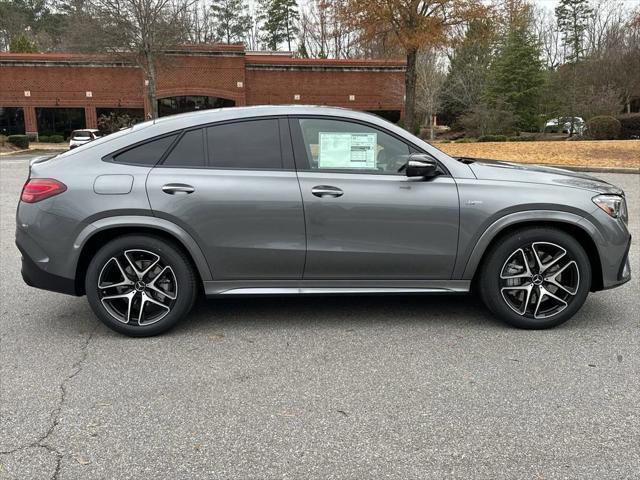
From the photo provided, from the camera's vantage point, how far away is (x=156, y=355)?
3777 millimetres

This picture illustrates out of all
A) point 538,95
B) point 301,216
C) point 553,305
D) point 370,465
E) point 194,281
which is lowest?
point 370,465

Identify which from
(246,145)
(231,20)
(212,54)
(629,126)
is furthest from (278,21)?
(246,145)

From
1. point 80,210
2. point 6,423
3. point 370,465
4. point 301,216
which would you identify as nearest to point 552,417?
point 370,465

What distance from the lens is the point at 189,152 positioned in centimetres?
408

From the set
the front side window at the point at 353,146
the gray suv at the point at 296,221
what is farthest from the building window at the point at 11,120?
the front side window at the point at 353,146

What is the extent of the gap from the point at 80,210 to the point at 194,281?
0.96m

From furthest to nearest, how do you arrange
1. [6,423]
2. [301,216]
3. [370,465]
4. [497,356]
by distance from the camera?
[301,216]
[497,356]
[6,423]
[370,465]

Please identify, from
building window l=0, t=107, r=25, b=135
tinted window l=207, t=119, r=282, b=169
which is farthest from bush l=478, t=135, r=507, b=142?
building window l=0, t=107, r=25, b=135

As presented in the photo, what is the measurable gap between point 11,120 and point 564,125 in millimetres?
39894

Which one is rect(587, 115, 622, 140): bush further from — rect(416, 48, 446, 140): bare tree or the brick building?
the brick building

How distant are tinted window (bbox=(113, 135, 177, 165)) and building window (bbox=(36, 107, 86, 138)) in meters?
41.5

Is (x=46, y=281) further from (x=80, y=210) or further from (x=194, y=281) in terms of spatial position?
(x=194, y=281)

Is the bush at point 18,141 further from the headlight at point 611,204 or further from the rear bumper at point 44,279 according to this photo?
the headlight at point 611,204

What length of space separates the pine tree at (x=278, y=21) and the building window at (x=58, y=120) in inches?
1339
